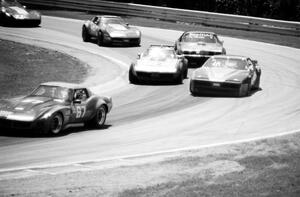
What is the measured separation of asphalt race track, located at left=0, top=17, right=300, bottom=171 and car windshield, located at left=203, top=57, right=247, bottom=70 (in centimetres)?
109

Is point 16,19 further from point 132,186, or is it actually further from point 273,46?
point 132,186

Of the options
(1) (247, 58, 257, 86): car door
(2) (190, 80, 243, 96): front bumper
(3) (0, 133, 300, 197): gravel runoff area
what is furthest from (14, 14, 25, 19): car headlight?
(3) (0, 133, 300, 197): gravel runoff area

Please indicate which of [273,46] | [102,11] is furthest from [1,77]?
[102,11]

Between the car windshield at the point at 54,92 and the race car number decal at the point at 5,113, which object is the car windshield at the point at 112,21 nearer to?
the car windshield at the point at 54,92

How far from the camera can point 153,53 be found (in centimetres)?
2316

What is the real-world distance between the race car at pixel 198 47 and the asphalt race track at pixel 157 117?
7.46 ft

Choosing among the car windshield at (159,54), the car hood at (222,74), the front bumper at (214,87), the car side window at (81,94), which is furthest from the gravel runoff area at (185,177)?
the car windshield at (159,54)

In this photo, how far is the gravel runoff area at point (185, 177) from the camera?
922 centimetres

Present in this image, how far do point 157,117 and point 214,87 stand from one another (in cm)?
386

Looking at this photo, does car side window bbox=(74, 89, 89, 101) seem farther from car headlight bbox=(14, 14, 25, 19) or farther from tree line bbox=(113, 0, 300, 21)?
tree line bbox=(113, 0, 300, 21)

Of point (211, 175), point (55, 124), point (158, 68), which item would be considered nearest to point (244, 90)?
point (158, 68)

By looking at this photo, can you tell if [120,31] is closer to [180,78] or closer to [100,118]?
[180,78]

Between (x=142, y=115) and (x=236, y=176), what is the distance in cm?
683

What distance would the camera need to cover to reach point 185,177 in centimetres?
1023
